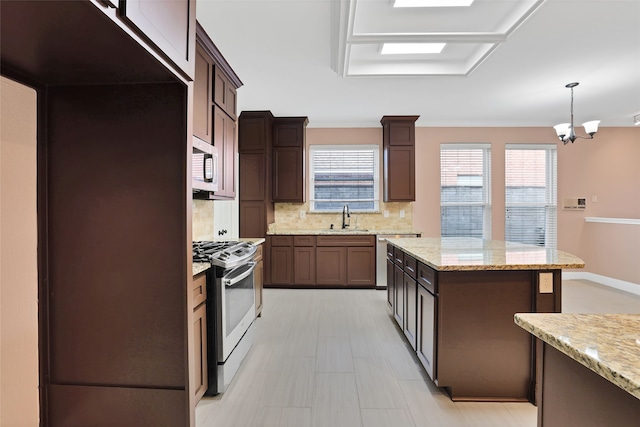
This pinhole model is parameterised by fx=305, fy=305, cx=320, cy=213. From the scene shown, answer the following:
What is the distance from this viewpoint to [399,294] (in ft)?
9.73

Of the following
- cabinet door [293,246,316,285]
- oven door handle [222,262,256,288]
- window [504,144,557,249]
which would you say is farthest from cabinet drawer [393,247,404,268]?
window [504,144,557,249]

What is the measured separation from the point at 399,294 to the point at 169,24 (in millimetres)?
2722

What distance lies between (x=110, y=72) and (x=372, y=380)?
232cm

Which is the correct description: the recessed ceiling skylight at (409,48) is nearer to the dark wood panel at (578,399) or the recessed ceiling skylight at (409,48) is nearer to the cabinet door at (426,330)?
the cabinet door at (426,330)

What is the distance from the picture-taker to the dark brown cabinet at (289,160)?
4.93 metres

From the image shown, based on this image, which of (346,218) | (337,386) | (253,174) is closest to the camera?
(337,386)

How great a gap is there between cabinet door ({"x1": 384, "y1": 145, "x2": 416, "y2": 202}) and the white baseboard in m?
3.09

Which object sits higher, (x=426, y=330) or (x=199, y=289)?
(x=199, y=289)

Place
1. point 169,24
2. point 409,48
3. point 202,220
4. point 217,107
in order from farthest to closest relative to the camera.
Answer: point 202,220 < point 409,48 < point 217,107 < point 169,24

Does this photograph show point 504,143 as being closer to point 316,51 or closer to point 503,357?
point 316,51

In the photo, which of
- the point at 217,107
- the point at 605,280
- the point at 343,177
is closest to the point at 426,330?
the point at 217,107

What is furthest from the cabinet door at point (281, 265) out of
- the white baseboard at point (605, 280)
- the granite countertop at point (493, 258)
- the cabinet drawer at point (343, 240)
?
the white baseboard at point (605, 280)

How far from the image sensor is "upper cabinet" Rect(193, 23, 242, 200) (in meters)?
2.37

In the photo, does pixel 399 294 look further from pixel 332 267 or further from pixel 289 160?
pixel 289 160
